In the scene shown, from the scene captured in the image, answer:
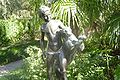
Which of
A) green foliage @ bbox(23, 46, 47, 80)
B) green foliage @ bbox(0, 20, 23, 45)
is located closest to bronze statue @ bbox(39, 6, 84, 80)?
green foliage @ bbox(23, 46, 47, 80)

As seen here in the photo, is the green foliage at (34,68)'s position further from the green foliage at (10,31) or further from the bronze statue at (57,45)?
the green foliage at (10,31)

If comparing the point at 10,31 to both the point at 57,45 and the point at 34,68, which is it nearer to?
the point at 34,68

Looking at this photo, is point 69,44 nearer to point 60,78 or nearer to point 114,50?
point 60,78

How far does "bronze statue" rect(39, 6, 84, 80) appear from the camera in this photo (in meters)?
4.59

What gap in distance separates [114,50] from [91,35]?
2.25ft

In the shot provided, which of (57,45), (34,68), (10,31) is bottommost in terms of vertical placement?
(10,31)

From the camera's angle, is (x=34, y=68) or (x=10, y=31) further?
(x=10, y=31)

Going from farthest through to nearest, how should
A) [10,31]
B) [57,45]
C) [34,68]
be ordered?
1. [10,31]
2. [34,68]
3. [57,45]

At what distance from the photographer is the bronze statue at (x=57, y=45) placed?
15.0ft

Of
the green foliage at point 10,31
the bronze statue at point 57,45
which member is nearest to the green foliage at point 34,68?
the bronze statue at point 57,45

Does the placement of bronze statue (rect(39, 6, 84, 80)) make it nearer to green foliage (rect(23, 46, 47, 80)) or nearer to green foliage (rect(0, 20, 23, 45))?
green foliage (rect(23, 46, 47, 80))

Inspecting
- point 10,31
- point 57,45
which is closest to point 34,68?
point 57,45

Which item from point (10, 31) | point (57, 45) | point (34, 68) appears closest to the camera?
point (57, 45)

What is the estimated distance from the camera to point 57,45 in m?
4.79
